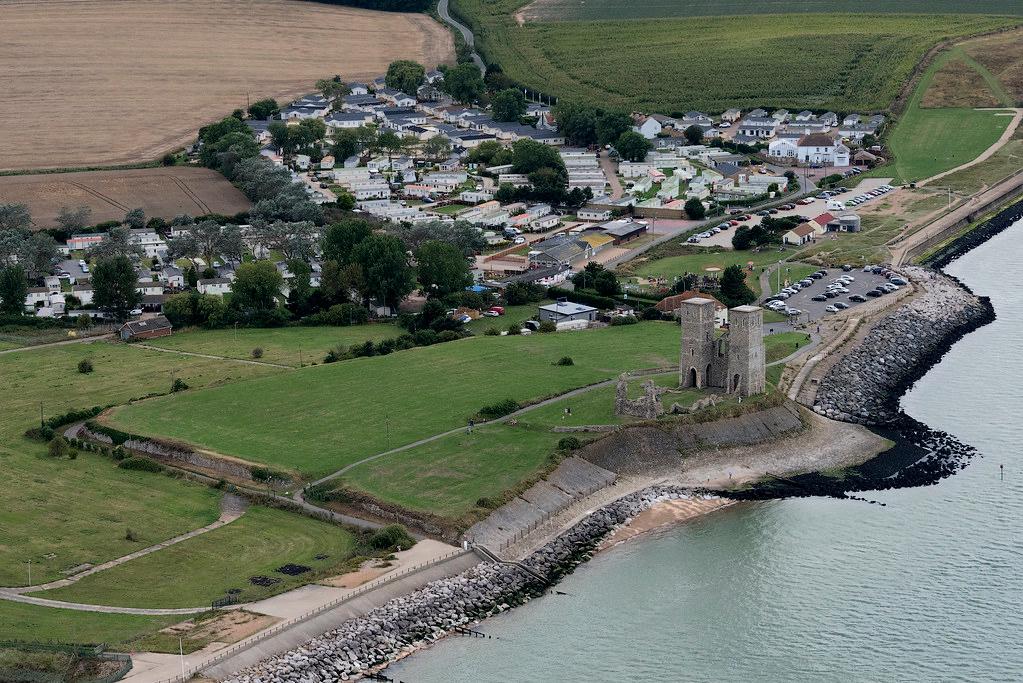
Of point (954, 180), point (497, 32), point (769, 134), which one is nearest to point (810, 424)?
point (954, 180)

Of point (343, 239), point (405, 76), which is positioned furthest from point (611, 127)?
point (343, 239)

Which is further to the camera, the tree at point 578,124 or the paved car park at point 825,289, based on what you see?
the tree at point 578,124

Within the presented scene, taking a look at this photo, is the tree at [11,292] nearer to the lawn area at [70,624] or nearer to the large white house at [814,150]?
the lawn area at [70,624]

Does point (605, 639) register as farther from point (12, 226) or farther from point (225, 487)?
point (12, 226)

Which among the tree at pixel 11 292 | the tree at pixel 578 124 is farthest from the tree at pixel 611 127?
the tree at pixel 11 292

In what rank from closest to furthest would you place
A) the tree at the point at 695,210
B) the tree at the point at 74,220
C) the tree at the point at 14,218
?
the tree at the point at 14,218, the tree at the point at 695,210, the tree at the point at 74,220

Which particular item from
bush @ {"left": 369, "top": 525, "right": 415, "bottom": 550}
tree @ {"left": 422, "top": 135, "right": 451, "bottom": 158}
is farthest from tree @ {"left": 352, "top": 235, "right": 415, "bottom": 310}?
tree @ {"left": 422, "top": 135, "right": 451, "bottom": 158}
